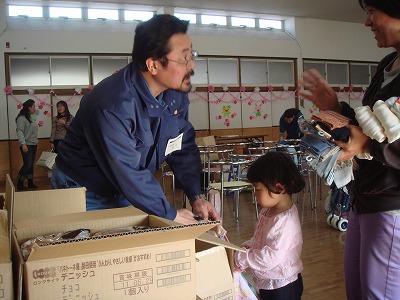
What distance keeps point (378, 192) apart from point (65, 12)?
9039mm

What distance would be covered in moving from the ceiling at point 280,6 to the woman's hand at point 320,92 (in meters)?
8.45

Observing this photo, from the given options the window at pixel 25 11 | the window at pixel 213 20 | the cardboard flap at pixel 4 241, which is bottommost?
the cardboard flap at pixel 4 241

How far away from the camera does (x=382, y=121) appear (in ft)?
3.25

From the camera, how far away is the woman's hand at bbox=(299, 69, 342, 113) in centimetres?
138

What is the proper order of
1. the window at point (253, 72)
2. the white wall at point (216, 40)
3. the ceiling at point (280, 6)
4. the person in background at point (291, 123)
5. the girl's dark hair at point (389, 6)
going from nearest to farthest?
1. the girl's dark hair at point (389, 6)
2. the person in background at point (291, 123)
3. the white wall at point (216, 40)
4. the ceiling at point (280, 6)
5. the window at point (253, 72)

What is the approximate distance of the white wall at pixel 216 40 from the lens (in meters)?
8.46

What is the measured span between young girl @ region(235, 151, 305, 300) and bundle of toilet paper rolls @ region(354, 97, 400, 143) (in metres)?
0.75

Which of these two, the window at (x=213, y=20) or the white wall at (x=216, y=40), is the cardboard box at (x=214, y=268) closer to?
the white wall at (x=216, y=40)

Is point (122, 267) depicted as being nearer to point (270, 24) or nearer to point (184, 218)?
point (184, 218)

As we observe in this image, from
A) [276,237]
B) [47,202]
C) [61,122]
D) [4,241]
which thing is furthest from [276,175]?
[61,122]

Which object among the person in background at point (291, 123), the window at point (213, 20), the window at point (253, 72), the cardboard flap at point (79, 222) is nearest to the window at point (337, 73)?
the window at point (253, 72)

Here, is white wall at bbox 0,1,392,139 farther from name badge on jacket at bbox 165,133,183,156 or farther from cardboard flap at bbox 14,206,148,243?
cardboard flap at bbox 14,206,148,243

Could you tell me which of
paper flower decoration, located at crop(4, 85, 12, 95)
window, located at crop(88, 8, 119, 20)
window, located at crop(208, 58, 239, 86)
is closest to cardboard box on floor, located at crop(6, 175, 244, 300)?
paper flower decoration, located at crop(4, 85, 12, 95)

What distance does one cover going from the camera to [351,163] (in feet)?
3.94
